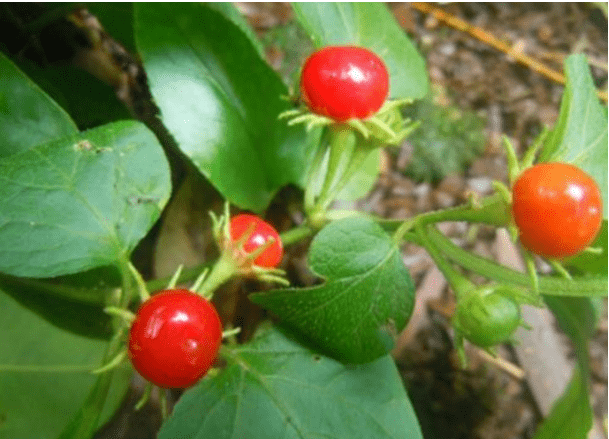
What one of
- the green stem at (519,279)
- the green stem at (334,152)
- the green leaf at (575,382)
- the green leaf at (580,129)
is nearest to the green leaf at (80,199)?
the green stem at (334,152)

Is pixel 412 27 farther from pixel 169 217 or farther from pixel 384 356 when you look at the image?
pixel 384 356

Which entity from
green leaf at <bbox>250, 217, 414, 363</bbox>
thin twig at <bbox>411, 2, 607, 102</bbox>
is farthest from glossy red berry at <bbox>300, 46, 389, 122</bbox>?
thin twig at <bbox>411, 2, 607, 102</bbox>

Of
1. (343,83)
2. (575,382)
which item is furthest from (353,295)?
(575,382)

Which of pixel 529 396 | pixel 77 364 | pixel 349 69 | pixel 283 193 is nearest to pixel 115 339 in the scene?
pixel 77 364

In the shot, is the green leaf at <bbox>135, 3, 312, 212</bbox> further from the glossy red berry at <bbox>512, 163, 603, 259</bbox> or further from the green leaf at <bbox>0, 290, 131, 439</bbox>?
the glossy red berry at <bbox>512, 163, 603, 259</bbox>

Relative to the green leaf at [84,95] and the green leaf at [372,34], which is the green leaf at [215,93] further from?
the green leaf at [84,95]

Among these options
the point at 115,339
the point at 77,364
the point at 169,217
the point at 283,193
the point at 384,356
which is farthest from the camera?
the point at 283,193

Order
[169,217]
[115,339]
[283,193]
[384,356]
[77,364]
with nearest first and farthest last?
[115,339], [384,356], [77,364], [169,217], [283,193]
